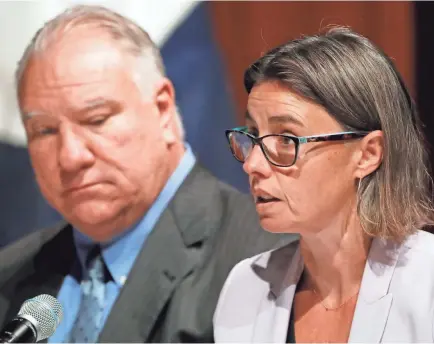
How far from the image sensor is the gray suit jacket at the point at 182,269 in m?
1.76

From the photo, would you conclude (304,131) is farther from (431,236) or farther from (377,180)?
(431,236)

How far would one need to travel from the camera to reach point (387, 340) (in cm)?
141

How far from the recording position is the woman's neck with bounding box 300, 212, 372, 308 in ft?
4.90

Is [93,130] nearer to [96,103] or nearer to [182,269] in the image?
[96,103]

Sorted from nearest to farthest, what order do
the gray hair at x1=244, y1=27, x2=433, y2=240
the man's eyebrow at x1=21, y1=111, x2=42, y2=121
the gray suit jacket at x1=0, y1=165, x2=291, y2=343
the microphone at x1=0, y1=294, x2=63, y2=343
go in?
the microphone at x1=0, y1=294, x2=63, y2=343 → the gray hair at x1=244, y1=27, x2=433, y2=240 → the gray suit jacket at x1=0, y1=165, x2=291, y2=343 → the man's eyebrow at x1=21, y1=111, x2=42, y2=121

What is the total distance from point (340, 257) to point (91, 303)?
0.70 meters

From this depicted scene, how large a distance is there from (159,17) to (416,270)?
3.83 feet

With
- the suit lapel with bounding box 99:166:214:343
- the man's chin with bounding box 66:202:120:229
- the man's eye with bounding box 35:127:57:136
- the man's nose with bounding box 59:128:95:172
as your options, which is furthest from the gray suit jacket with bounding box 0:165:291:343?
the man's eye with bounding box 35:127:57:136

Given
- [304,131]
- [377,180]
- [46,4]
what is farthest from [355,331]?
[46,4]

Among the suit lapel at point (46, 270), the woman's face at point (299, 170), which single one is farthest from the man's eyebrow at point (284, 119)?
the suit lapel at point (46, 270)

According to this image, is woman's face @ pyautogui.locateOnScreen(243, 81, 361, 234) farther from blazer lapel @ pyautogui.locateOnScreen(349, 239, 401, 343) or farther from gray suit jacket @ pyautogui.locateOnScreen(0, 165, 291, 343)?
gray suit jacket @ pyautogui.locateOnScreen(0, 165, 291, 343)

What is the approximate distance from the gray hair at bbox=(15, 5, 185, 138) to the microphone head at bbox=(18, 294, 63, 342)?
0.73 m

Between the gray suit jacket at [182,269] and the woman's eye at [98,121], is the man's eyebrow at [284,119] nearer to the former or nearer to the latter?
the gray suit jacket at [182,269]

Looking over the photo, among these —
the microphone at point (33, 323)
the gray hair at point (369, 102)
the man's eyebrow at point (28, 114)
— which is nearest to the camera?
the microphone at point (33, 323)
